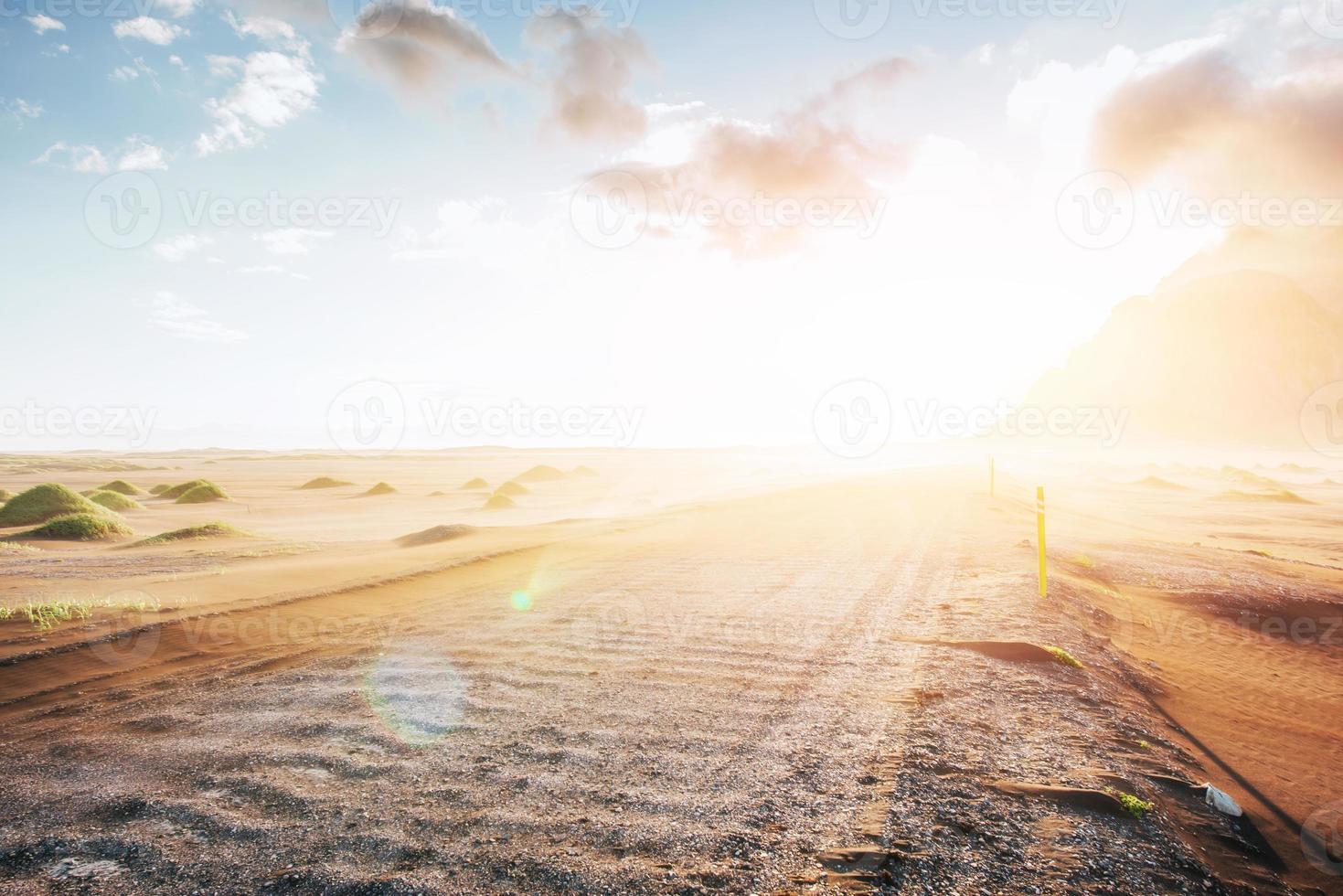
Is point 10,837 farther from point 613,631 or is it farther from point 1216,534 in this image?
point 1216,534

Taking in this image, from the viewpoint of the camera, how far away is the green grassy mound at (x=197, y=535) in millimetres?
18328

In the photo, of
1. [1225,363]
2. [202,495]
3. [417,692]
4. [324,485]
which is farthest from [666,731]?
[1225,363]

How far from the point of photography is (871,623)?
28.8ft

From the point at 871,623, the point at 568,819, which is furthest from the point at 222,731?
the point at 871,623

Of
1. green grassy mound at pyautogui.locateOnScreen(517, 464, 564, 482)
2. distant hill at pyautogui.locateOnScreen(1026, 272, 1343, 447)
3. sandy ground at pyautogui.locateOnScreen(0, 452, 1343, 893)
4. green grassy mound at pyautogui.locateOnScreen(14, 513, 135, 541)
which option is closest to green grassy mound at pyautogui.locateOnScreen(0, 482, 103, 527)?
green grassy mound at pyautogui.locateOnScreen(14, 513, 135, 541)

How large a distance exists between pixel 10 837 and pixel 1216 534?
3578 centimetres

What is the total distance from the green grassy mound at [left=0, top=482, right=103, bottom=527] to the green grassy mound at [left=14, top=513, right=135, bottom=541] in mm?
1575

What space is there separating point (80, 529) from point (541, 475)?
141 ft

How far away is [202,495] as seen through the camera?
35.4 meters

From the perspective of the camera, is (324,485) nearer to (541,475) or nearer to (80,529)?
(541,475)

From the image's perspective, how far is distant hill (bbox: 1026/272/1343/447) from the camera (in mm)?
139750

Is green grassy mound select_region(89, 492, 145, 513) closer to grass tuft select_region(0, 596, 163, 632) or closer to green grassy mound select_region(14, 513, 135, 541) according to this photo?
green grassy mound select_region(14, 513, 135, 541)

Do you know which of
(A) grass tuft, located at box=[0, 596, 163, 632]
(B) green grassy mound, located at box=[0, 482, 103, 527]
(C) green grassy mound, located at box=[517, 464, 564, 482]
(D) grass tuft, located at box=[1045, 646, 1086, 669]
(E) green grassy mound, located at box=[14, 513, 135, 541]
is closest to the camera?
(D) grass tuft, located at box=[1045, 646, 1086, 669]

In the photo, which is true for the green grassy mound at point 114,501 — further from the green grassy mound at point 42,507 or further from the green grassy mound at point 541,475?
the green grassy mound at point 541,475
